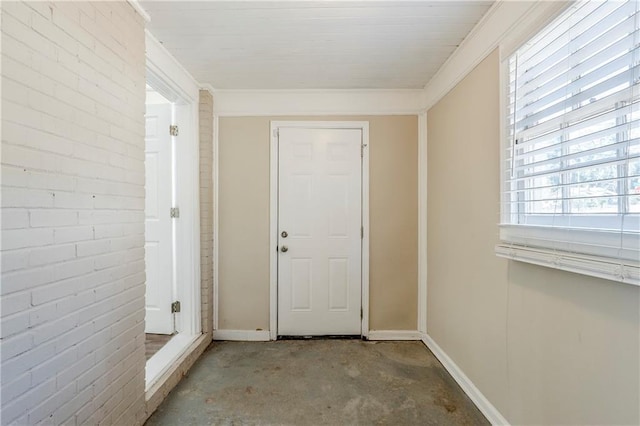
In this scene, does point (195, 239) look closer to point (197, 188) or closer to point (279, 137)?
point (197, 188)

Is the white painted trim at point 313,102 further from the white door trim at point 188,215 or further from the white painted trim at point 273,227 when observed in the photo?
the white door trim at point 188,215

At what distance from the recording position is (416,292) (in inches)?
110

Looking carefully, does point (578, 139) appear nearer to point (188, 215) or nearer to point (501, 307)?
point (501, 307)

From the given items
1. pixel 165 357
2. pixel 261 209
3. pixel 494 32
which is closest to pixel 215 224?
pixel 261 209

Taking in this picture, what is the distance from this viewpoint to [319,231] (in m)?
2.80

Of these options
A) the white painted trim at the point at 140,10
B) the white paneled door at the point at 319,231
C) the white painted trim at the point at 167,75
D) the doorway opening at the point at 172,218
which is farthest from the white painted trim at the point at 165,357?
the white painted trim at the point at 140,10

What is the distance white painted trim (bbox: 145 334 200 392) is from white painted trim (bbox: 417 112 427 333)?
6.65 feet

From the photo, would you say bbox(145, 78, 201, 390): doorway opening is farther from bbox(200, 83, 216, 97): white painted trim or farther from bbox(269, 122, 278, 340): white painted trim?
bbox(269, 122, 278, 340): white painted trim

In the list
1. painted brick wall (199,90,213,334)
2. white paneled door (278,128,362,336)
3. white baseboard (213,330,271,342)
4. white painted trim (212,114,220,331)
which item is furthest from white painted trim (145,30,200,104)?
white baseboard (213,330,271,342)

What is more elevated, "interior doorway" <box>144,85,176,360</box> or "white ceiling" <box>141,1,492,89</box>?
"white ceiling" <box>141,1,492,89</box>

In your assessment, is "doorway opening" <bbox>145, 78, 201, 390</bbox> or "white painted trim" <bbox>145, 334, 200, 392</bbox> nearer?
"white painted trim" <bbox>145, 334, 200, 392</bbox>

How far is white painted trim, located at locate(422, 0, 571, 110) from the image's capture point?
4.25 ft

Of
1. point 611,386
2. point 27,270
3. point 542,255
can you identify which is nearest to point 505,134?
point 542,255

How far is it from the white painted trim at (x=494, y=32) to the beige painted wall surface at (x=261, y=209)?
605 millimetres
